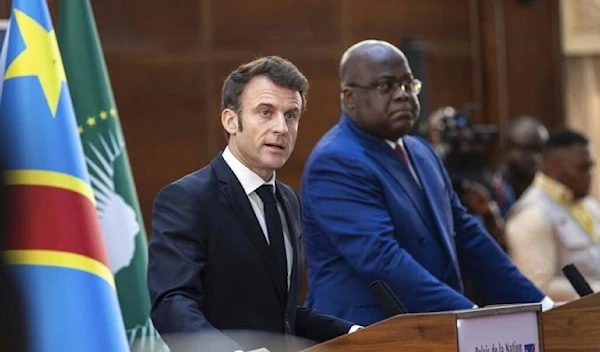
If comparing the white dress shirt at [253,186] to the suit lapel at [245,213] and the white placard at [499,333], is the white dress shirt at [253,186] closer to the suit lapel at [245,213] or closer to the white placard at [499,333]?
the suit lapel at [245,213]

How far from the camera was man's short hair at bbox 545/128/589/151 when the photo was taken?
6.55 m

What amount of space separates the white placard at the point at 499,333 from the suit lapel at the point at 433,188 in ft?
3.67

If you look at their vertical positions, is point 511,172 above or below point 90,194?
below

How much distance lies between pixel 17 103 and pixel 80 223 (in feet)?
1.43

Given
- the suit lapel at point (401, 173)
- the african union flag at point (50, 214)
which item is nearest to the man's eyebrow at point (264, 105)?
the african union flag at point (50, 214)

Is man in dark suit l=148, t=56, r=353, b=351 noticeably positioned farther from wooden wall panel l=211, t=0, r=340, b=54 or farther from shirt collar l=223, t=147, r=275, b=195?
wooden wall panel l=211, t=0, r=340, b=54

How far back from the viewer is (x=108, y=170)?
534cm

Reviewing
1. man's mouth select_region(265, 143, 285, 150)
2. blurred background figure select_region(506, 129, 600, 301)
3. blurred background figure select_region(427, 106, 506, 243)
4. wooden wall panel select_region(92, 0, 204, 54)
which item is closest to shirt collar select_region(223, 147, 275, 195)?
man's mouth select_region(265, 143, 285, 150)

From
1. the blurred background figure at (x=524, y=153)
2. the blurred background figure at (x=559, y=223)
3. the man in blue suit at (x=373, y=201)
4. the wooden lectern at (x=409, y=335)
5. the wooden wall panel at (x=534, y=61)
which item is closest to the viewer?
the wooden lectern at (x=409, y=335)

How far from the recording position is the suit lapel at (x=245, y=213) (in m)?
3.62

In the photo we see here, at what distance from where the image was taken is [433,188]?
474cm

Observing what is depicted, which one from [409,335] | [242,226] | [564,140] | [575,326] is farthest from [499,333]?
[564,140]

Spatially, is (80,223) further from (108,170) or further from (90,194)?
(108,170)

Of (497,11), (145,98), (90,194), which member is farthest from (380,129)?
(497,11)
